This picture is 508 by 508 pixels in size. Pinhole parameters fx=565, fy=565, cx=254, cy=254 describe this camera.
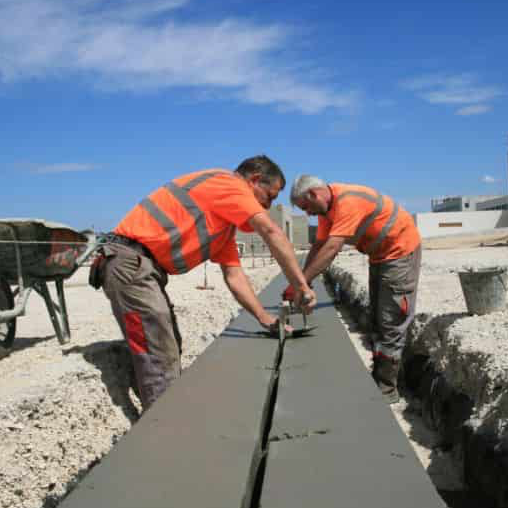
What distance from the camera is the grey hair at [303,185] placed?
12.2 ft

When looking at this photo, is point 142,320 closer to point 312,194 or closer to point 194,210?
point 194,210

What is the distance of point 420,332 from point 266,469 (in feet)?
9.41

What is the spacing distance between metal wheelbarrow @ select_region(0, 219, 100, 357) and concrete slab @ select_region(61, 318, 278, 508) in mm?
2377

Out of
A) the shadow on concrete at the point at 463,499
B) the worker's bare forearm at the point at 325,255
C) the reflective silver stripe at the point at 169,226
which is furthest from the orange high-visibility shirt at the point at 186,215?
the shadow on concrete at the point at 463,499

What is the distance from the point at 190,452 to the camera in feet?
5.24

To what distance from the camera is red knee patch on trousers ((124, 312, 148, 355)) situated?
278 cm

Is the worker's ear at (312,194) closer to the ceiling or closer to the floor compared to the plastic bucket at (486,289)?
closer to the ceiling

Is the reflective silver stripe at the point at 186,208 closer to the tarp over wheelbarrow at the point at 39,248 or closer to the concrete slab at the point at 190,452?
the concrete slab at the point at 190,452

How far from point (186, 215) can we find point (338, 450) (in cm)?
157

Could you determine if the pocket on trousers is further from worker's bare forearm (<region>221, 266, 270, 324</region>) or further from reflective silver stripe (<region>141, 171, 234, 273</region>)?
worker's bare forearm (<region>221, 266, 270, 324</region>)

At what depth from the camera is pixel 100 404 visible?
9.68 feet

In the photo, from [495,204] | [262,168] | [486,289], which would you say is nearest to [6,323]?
[262,168]

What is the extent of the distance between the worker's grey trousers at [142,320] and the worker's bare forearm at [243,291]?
61cm

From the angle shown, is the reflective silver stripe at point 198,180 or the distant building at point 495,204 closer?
the reflective silver stripe at point 198,180
